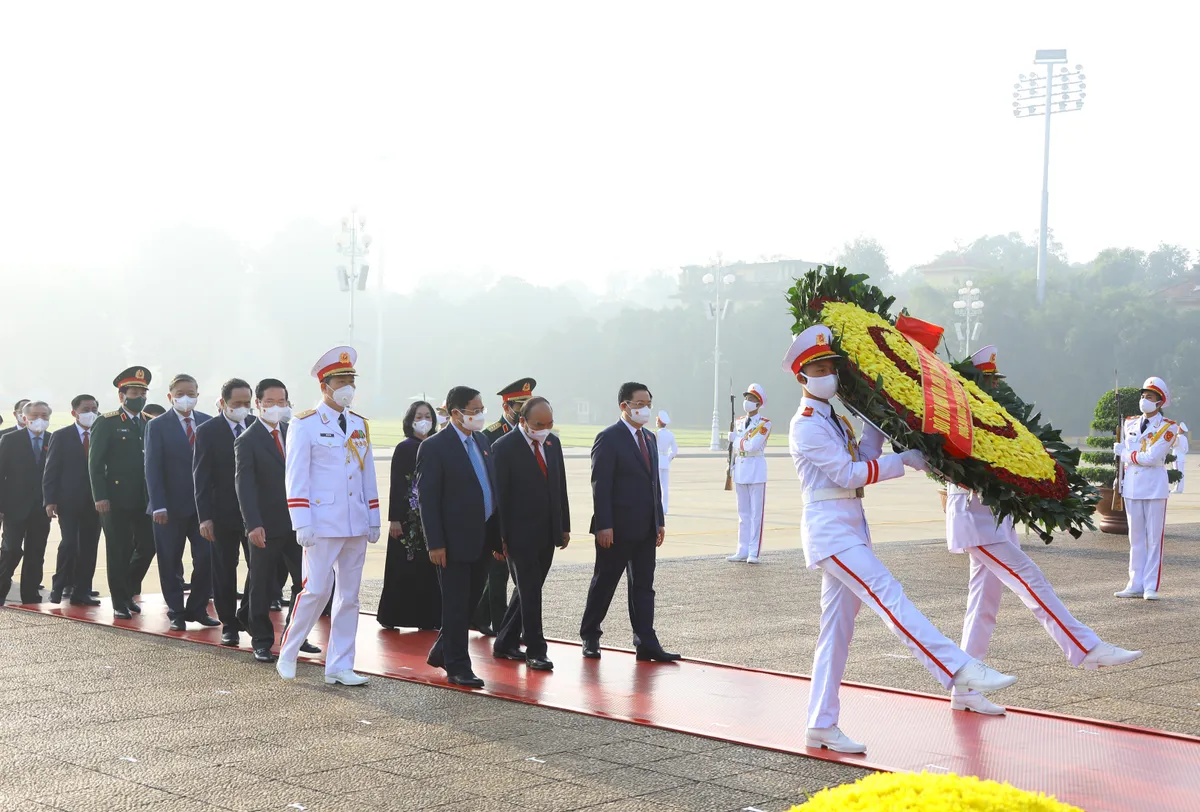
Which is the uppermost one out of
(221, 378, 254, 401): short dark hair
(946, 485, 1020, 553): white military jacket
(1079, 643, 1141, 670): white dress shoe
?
(221, 378, 254, 401): short dark hair

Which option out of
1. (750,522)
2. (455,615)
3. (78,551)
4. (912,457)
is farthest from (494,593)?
(750,522)

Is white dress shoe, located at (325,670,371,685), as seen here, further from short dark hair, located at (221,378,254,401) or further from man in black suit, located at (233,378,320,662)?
short dark hair, located at (221,378,254,401)

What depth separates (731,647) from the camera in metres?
9.13

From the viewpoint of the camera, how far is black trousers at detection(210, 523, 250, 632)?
30.4 feet

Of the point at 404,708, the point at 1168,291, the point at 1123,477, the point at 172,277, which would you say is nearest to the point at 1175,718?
the point at 404,708

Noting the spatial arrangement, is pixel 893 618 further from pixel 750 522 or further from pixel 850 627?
pixel 750 522

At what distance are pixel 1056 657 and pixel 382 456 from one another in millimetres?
33425

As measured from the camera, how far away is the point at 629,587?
8758mm

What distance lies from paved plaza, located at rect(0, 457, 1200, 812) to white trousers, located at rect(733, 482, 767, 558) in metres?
2.32

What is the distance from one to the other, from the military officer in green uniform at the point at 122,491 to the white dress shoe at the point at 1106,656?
7.34 metres

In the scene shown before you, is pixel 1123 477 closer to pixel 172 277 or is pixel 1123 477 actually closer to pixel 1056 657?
pixel 1056 657

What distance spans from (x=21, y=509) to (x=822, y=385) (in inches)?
323

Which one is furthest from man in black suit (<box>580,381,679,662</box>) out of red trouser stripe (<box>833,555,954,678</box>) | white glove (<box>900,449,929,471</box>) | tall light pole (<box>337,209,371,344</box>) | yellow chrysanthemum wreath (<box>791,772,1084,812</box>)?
tall light pole (<box>337,209,371,344</box>)

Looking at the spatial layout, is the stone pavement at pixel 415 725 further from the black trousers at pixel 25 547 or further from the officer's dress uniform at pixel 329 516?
the black trousers at pixel 25 547
